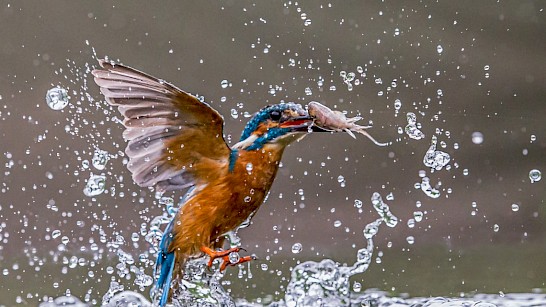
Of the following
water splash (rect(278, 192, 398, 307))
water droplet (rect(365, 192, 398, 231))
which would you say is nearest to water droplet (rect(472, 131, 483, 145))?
water droplet (rect(365, 192, 398, 231))

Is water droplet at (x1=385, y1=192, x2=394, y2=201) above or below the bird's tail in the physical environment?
above

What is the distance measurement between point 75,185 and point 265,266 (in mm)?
1225

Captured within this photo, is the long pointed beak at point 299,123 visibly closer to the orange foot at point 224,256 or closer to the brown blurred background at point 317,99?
the orange foot at point 224,256

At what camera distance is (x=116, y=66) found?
1836 mm

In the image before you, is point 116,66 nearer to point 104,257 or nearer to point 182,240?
point 182,240

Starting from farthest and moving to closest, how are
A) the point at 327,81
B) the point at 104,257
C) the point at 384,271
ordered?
the point at 327,81, the point at 104,257, the point at 384,271

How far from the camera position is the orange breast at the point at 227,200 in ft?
6.01

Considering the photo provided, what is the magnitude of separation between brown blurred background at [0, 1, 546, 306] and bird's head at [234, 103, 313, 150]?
2303 millimetres

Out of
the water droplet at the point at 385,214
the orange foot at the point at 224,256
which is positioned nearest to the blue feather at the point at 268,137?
the orange foot at the point at 224,256

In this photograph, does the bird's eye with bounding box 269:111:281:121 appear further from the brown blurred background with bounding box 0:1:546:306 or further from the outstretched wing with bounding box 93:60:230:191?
the brown blurred background with bounding box 0:1:546:306

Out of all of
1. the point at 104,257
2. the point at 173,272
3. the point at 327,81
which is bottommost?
the point at 173,272

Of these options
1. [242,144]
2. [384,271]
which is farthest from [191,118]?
[384,271]

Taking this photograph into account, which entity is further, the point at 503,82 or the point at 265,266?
the point at 503,82

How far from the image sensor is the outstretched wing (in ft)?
6.02
